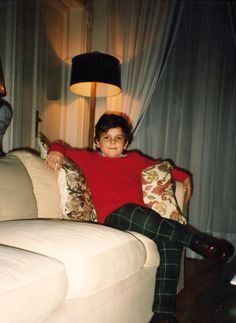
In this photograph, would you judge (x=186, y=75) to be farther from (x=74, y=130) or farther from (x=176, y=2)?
(x=74, y=130)

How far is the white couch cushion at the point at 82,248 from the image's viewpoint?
3.11 feet

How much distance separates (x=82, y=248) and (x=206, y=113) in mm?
2149

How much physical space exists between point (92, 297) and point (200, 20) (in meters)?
2.60

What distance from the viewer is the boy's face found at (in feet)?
6.22

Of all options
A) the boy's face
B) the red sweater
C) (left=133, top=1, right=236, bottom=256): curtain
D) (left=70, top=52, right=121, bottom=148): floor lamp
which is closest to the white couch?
the red sweater

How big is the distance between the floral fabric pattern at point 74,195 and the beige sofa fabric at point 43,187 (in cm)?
3

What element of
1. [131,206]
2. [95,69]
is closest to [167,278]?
[131,206]

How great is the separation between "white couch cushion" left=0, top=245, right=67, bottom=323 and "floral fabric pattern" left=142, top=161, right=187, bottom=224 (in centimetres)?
93

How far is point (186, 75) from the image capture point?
2.87m

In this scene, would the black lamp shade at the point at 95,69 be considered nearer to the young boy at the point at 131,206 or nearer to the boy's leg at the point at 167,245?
the young boy at the point at 131,206

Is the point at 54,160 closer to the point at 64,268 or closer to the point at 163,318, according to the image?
the point at 64,268

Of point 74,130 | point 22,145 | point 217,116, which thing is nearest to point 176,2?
point 217,116

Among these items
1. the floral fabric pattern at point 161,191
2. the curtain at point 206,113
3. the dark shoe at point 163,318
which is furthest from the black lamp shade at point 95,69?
the dark shoe at point 163,318

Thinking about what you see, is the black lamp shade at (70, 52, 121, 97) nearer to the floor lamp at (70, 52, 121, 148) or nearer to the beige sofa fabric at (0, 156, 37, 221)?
the floor lamp at (70, 52, 121, 148)
